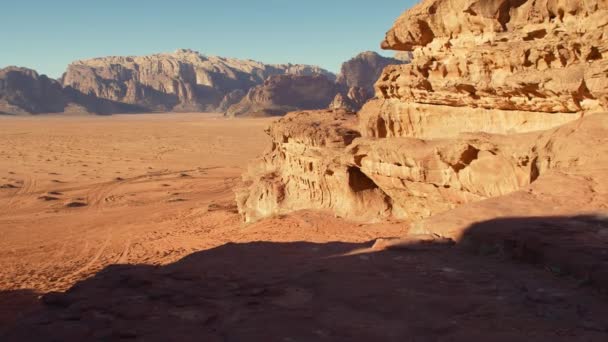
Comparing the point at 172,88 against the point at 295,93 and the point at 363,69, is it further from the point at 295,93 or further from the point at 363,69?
the point at 363,69

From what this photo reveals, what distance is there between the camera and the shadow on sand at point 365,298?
375 centimetres

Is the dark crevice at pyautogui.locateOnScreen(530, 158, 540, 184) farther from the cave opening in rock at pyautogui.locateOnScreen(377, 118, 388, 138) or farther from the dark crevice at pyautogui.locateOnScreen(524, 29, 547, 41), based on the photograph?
the cave opening in rock at pyautogui.locateOnScreen(377, 118, 388, 138)

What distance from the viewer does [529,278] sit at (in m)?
4.84

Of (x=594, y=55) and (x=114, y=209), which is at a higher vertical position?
(x=594, y=55)

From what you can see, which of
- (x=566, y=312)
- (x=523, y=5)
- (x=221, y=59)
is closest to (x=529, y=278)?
(x=566, y=312)

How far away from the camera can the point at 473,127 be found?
34.1 ft

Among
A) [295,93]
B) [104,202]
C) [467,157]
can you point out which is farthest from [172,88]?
[467,157]

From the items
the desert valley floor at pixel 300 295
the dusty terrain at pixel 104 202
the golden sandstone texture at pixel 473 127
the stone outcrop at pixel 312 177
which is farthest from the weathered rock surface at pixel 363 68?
the desert valley floor at pixel 300 295

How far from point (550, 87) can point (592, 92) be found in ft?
2.21

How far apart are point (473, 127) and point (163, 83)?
11532 cm

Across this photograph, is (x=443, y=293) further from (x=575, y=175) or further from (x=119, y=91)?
(x=119, y=91)

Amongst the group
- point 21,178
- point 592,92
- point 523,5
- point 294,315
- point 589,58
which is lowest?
point 21,178

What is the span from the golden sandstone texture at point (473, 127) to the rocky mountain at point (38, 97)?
9936 cm

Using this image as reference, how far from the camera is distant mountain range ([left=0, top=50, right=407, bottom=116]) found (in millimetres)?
80938
